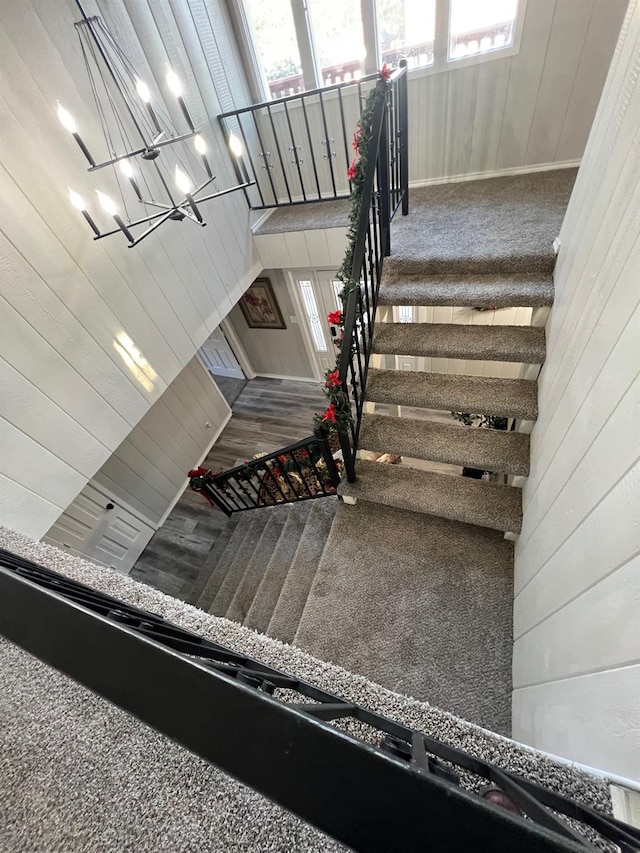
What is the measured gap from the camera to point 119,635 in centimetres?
49

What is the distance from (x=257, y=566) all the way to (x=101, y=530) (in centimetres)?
186

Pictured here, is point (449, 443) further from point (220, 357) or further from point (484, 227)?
point (220, 357)

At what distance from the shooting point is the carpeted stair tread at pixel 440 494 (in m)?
1.93

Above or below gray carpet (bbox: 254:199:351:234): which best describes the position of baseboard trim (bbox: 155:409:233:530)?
Answer: below

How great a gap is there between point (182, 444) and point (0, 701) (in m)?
4.01

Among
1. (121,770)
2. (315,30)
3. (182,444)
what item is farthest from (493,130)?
(182,444)

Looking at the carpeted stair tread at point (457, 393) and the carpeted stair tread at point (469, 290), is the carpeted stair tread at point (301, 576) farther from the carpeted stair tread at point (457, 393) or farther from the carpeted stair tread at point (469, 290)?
the carpeted stair tread at point (469, 290)

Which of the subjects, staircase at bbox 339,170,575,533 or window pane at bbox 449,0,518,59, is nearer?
staircase at bbox 339,170,575,533

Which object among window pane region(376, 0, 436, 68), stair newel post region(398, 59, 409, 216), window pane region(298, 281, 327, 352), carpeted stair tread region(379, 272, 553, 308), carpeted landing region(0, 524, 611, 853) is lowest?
carpeted landing region(0, 524, 611, 853)

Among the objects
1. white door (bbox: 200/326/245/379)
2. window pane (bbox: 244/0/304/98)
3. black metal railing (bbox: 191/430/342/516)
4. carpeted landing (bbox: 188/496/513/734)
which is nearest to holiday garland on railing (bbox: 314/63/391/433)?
black metal railing (bbox: 191/430/342/516)

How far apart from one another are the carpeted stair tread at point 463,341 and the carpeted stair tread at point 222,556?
253cm

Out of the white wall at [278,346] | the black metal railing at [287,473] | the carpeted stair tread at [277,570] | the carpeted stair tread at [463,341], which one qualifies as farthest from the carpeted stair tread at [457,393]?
the white wall at [278,346]

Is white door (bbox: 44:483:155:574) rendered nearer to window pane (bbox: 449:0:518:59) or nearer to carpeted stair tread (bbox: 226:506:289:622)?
carpeted stair tread (bbox: 226:506:289:622)

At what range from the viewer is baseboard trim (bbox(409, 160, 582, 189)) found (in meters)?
2.86
